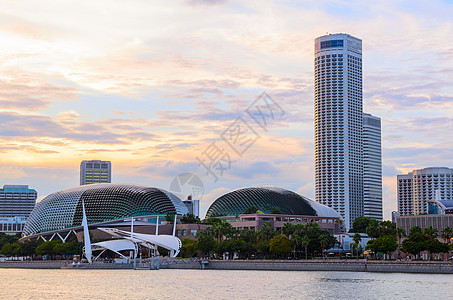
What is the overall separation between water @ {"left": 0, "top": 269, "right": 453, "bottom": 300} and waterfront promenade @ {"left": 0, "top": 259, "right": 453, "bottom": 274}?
602cm

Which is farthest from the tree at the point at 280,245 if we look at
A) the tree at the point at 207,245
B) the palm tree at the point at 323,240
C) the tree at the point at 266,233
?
the tree at the point at 207,245

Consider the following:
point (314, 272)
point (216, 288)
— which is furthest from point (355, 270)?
point (216, 288)

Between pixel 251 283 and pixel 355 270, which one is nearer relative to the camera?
pixel 251 283

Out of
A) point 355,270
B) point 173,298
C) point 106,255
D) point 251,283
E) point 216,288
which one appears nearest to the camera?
point 173,298

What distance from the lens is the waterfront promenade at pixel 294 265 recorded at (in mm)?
112125

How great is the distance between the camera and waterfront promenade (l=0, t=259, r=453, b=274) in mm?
112125

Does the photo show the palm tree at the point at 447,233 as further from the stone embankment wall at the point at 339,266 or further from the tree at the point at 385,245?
the stone embankment wall at the point at 339,266

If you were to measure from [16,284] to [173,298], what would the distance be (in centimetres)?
3343

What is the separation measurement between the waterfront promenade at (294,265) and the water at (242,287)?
6.02m

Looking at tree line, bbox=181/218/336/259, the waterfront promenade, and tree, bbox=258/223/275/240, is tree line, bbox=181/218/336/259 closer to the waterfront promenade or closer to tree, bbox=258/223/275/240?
tree, bbox=258/223/275/240

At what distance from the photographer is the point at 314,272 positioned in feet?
398

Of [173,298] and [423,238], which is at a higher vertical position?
[423,238]

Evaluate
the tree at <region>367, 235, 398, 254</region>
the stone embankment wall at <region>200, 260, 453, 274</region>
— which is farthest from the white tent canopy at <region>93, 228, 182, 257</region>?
the tree at <region>367, 235, 398, 254</region>

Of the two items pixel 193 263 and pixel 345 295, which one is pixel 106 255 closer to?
pixel 193 263
